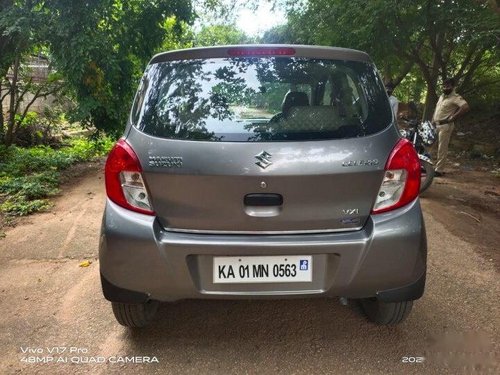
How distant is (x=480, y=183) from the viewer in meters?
7.11

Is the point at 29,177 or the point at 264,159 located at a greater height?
the point at 264,159

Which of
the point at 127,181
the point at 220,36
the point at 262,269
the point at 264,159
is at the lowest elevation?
the point at 220,36

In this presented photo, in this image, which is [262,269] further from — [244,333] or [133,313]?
[133,313]

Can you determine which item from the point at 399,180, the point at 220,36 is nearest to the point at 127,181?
the point at 399,180

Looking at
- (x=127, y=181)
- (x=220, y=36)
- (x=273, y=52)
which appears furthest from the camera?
(x=220, y=36)

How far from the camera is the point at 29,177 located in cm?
612

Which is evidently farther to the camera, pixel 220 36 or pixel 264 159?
pixel 220 36

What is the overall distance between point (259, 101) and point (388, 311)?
1.39 meters

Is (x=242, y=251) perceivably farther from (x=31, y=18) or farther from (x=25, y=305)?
(x=31, y=18)

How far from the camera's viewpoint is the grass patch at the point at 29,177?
16.4 feet

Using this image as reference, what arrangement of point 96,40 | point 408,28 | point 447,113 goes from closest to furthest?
point 96,40 → point 447,113 → point 408,28

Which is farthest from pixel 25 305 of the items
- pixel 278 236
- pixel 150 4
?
pixel 150 4

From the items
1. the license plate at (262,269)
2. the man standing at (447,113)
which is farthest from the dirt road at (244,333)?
the man standing at (447,113)

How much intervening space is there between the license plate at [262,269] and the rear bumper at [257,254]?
0.10 ft
